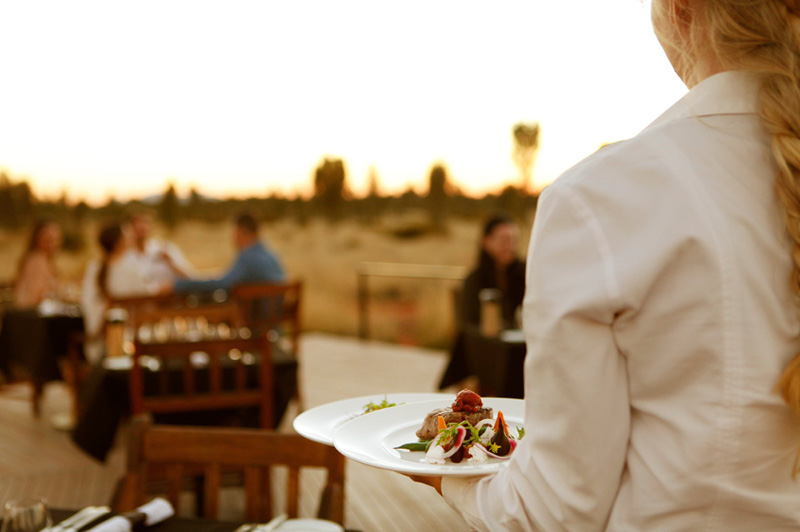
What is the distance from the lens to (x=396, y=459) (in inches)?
29.0

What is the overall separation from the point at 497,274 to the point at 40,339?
10.2 ft

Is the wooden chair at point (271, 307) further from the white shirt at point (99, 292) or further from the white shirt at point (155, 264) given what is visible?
the white shirt at point (155, 264)

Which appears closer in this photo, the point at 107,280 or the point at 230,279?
the point at 107,280

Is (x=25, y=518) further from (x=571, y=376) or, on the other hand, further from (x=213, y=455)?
(x=571, y=376)

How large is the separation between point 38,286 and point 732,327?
217 inches

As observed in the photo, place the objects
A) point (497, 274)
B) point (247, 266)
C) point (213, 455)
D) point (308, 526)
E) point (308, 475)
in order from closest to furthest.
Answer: point (308, 526)
point (213, 455)
point (308, 475)
point (497, 274)
point (247, 266)

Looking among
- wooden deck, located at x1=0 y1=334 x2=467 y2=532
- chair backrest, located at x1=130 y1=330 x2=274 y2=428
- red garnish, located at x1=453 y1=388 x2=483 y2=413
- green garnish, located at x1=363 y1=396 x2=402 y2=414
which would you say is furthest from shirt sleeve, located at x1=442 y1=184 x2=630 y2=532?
chair backrest, located at x1=130 y1=330 x2=274 y2=428

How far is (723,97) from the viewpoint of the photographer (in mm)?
619

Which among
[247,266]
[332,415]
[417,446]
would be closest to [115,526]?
[332,415]

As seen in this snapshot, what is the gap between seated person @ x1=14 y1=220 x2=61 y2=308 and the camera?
5152 mm

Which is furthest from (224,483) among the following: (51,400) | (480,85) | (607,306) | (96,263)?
(480,85)

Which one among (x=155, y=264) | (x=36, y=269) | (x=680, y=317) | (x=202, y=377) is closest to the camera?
(x=680, y=317)

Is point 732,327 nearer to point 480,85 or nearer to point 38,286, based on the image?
point 38,286

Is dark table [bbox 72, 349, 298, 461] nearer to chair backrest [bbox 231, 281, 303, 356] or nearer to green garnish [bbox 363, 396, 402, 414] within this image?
chair backrest [bbox 231, 281, 303, 356]
